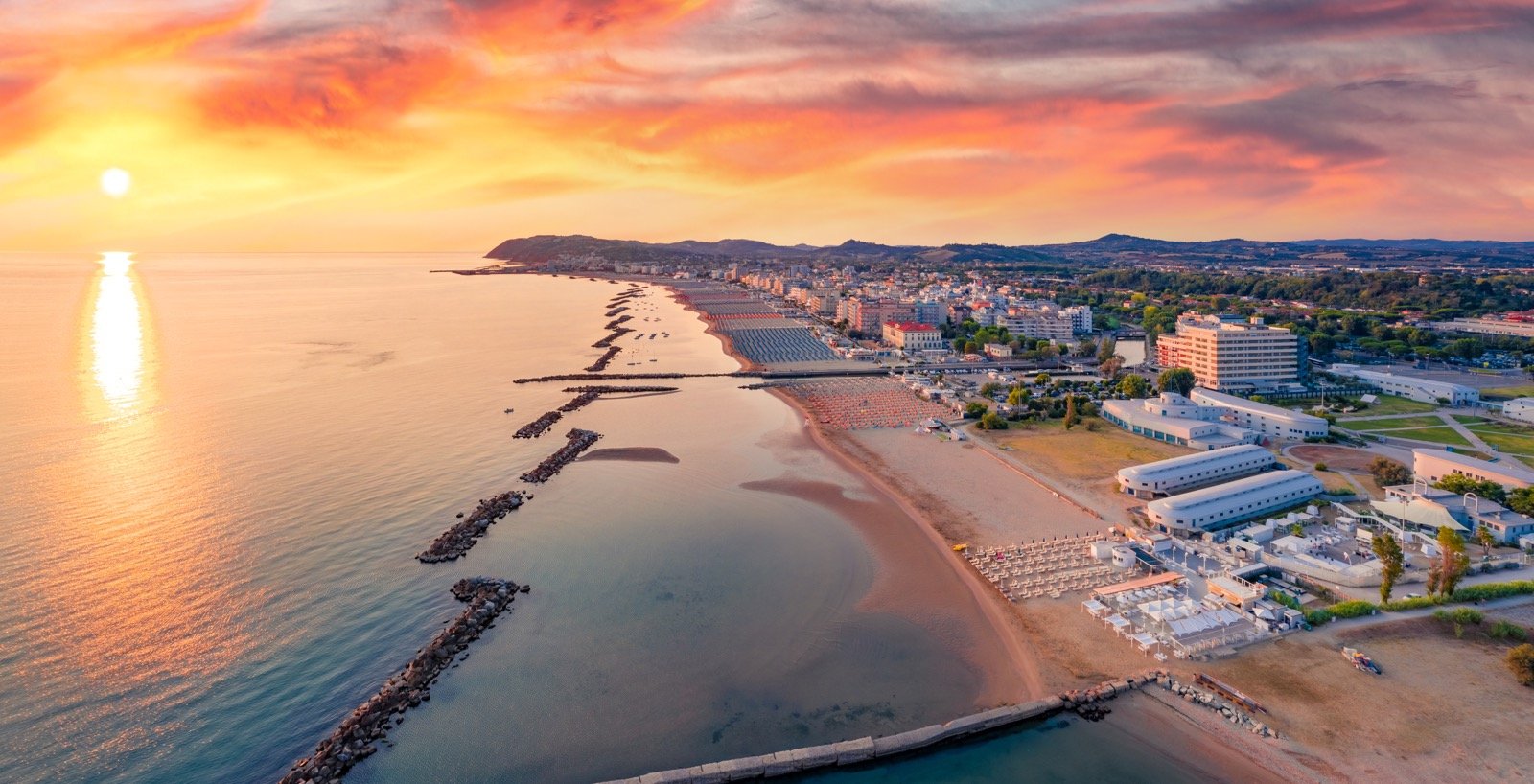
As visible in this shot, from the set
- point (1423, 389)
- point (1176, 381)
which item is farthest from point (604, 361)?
point (1423, 389)

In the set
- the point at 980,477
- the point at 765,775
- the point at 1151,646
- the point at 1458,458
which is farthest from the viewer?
the point at 980,477

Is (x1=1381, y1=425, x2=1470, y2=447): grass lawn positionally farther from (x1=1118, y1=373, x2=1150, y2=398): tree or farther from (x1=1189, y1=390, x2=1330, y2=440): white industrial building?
(x1=1118, y1=373, x2=1150, y2=398): tree

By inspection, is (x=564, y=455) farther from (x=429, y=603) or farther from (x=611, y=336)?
(x=611, y=336)

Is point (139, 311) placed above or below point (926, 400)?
above

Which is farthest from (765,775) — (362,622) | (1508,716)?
(1508,716)

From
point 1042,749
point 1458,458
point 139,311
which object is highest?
point 139,311

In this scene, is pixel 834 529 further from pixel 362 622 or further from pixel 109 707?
pixel 109 707

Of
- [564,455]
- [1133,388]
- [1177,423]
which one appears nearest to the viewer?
[564,455]
